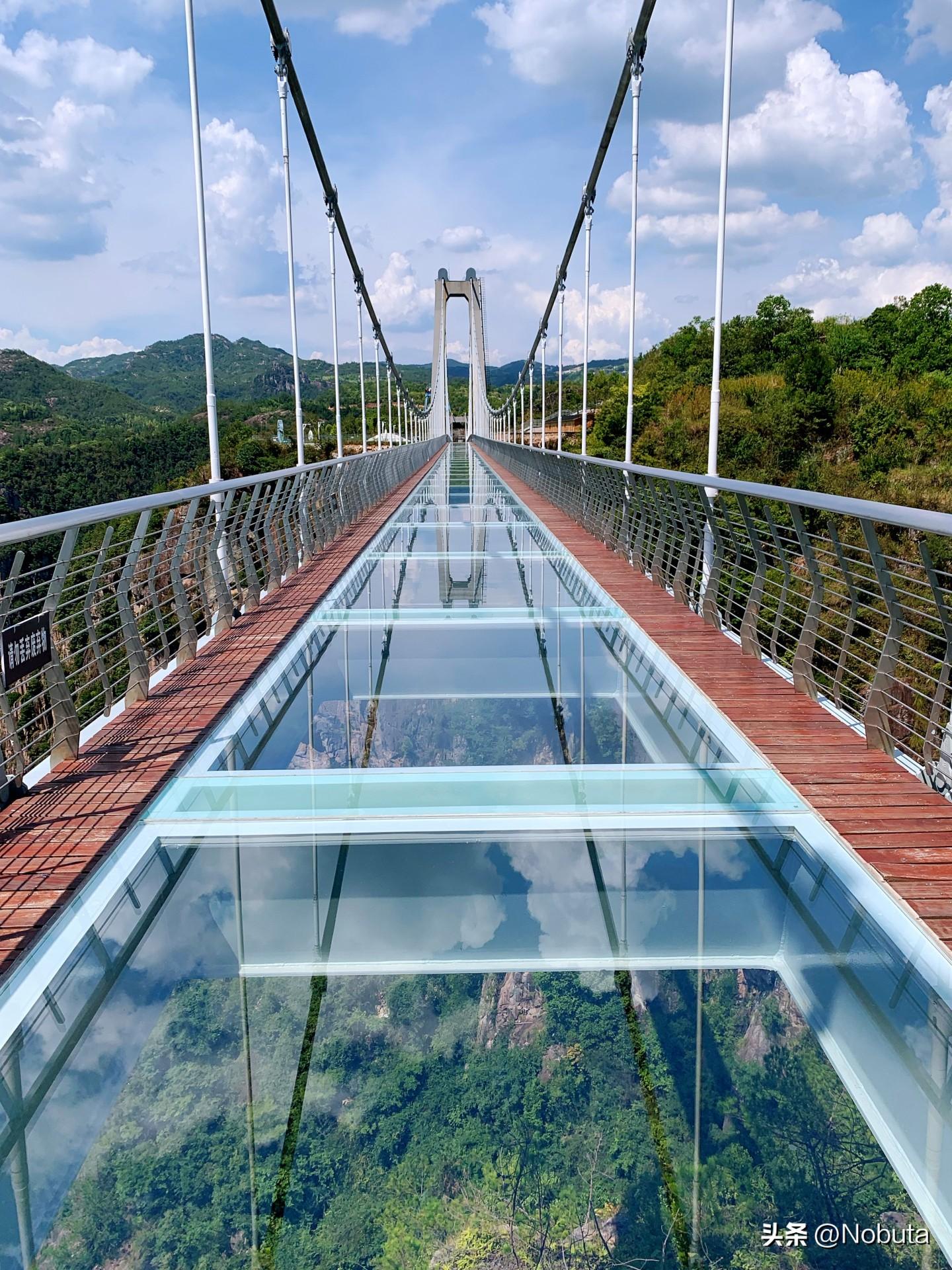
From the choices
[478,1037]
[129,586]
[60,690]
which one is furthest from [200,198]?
[478,1037]

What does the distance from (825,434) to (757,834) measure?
40257mm

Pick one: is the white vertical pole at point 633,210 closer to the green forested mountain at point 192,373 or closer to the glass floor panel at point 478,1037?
the glass floor panel at point 478,1037

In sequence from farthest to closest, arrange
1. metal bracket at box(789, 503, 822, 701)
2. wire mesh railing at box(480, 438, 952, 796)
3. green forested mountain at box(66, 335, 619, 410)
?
green forested mountain at box(66, 335, 619, 410) < metal bracket at box(789, 503, 822, 701) < wire mesh railing at box(480, 438, 952, 796)

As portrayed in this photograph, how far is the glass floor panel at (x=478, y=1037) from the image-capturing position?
133cm

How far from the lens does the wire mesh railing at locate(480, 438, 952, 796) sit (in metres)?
2.90

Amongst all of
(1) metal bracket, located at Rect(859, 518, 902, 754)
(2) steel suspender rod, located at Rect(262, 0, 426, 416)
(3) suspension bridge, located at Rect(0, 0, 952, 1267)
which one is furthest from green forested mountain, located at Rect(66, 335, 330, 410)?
(1) metal bracket, located at Rect(859, 518, 902, 754)

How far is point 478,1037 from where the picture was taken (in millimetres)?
1691

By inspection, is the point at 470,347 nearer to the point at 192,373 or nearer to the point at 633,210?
the point at 192,373

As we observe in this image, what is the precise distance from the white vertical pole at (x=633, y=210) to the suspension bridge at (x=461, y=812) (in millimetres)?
7264

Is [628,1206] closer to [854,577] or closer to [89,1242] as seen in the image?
[89,1242]

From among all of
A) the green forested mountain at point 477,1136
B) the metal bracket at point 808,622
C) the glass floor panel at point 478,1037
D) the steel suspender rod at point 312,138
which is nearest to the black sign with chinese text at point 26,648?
the glass floor panel at point 478,1037

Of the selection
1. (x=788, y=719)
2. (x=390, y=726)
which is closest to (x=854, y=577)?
(x=788, y=719)

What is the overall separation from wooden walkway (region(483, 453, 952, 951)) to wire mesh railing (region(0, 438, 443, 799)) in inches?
77.1

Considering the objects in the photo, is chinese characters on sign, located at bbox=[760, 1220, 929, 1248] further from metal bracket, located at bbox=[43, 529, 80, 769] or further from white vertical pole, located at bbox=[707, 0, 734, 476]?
white vertical pole, located at bbox=[707, 0, 734, 476]
